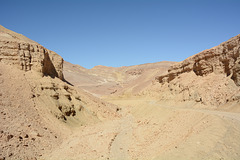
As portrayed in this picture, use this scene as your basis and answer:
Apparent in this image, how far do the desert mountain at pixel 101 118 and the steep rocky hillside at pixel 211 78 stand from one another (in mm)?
94

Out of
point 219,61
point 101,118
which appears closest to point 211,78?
point 219,61

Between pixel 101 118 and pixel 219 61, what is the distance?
49.1 feet

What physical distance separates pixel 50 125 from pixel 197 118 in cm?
991

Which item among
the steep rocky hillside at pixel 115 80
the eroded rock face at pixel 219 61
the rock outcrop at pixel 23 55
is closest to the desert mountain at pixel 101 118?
the rock outcrop at pixel 23 55

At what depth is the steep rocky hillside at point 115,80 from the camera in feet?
192

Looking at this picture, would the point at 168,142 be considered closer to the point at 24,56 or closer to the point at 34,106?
the point at 34,106

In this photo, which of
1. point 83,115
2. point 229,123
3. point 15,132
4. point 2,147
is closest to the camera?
point 2,147

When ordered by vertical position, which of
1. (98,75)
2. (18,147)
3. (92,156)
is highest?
(98,75)

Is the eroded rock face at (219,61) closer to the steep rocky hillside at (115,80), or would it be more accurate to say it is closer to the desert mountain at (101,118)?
the desert mountain at (101,118)

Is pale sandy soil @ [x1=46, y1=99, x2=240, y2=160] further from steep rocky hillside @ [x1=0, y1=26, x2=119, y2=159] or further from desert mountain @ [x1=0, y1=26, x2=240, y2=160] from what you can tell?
steep rocky hillside @ [x1=0, y1=26, x2=119, y2=159]

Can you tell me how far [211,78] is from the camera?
77.3 feet

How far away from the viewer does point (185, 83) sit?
28.0 metres

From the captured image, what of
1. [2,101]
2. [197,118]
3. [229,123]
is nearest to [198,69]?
[197,118]

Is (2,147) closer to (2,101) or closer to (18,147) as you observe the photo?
(18,147)
